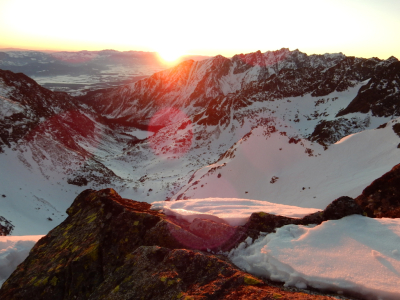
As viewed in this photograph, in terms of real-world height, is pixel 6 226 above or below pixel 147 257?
below

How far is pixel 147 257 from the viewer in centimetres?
500

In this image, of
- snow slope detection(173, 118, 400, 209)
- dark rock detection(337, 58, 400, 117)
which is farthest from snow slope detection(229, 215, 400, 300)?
dark rock detection(337, 58, 400, 117)

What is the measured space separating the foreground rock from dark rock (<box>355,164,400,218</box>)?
3.98 m

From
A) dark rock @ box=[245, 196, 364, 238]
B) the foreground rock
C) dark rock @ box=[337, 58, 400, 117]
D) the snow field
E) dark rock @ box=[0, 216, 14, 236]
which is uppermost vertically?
dark rock @ box=[337, 58, 400, 117]

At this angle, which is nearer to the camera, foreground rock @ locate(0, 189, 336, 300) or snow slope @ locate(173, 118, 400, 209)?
foreground rock @ locate(0, 189, 336, 300)

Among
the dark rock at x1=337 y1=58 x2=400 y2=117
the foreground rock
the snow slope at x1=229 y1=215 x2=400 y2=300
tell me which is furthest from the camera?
the dark rock at x1=337 y1=58 x2=400 y2=117

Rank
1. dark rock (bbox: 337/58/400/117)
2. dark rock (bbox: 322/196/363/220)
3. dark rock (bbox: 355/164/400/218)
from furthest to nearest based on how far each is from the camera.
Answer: dark rock (bbox: 337/58/400/117), dark rock (bbox: 355/164/400/218), dark rock (bbox: 322/196/363/220)

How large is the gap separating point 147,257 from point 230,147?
3928 cm

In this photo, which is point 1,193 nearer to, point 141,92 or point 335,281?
point 335,281

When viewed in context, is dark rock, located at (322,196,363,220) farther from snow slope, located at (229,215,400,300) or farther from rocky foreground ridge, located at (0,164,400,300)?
snow slope, located at (229,215,400,300)

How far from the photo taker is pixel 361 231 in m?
4.97

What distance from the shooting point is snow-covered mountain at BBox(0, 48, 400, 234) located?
20.8 metres

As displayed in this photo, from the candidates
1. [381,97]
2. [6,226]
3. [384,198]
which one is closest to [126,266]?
[384,198]

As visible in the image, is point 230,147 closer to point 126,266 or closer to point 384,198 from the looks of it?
point 384,198
